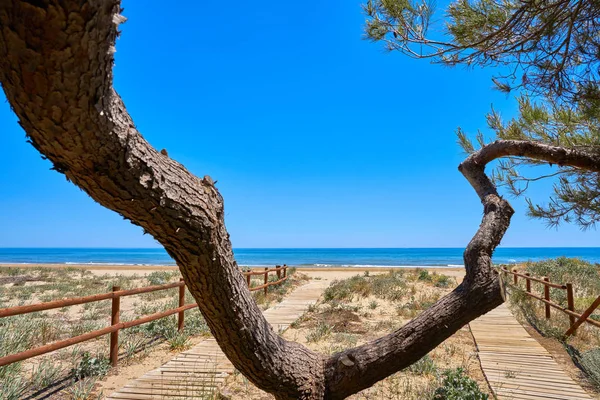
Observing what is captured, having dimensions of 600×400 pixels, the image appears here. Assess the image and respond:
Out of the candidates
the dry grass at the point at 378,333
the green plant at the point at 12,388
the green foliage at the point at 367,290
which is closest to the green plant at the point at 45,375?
the green plant at the point at 12,388

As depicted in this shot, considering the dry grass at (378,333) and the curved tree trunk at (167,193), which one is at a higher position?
the curved tree trunk at (167,193)

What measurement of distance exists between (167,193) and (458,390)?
3.86 metres

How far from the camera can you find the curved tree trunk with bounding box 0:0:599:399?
963 mm

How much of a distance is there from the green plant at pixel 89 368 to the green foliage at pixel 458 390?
13.3 feet

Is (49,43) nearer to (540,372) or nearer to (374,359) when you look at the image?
(374,359)

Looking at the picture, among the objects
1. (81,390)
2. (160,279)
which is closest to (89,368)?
(81,390)

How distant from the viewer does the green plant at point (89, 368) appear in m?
4.80

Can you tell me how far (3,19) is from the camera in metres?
0.89

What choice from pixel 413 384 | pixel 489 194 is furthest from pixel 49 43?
pixel 413 384

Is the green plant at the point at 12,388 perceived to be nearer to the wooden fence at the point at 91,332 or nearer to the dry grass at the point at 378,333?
the wooden fence at the point at 91,332

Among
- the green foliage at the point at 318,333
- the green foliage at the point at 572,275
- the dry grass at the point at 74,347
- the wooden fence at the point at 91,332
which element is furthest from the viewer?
the green foliage at the point at 572,275

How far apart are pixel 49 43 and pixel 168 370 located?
16.1 ft

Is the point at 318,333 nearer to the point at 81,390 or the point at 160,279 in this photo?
the point at 81,390

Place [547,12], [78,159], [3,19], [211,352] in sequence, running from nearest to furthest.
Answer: [3,19] → [78,159] → [547,12] → [211,352]
